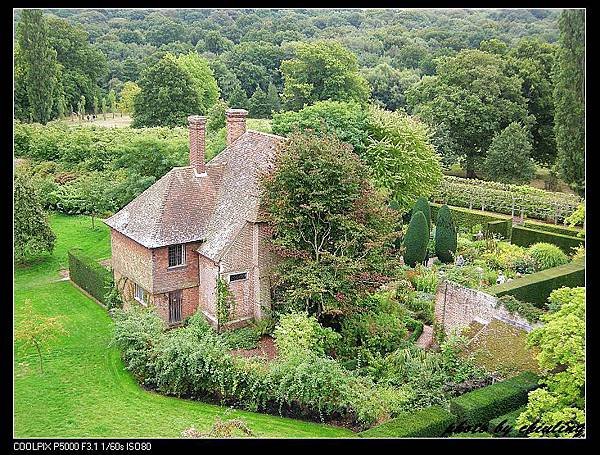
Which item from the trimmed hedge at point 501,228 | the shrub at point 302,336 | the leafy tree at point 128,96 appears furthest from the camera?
the leafy tree at point 128,96

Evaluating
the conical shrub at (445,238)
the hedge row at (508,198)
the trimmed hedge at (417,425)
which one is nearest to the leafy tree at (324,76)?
the hedge row at (508,198)

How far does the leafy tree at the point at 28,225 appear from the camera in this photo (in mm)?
35938

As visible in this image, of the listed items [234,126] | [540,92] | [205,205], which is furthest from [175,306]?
[540,92]

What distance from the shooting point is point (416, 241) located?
3416cm

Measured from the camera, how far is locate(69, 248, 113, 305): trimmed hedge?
3141cm

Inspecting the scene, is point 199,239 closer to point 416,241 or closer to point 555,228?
point 416,241

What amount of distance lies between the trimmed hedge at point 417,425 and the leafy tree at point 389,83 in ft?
201

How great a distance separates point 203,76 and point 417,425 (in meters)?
59.3

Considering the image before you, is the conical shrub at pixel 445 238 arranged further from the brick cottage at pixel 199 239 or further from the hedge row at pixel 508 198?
the brick cottage at pixel 199 239

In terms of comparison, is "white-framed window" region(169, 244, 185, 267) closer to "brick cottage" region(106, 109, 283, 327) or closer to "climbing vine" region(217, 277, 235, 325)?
"brick cottage" region(106, 109, 283, 327)

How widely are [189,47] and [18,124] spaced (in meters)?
32.1

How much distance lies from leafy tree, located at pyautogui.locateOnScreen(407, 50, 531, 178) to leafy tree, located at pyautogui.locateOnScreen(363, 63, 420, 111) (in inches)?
862

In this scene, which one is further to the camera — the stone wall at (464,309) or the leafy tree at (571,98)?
the leafy tree at (571,98)

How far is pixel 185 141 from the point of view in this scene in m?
41.6
